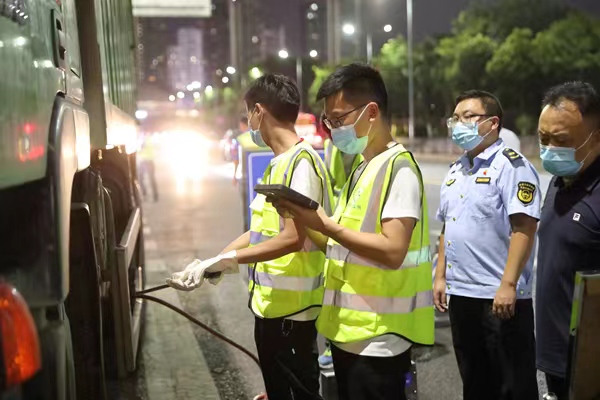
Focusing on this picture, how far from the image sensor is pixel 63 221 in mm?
1868

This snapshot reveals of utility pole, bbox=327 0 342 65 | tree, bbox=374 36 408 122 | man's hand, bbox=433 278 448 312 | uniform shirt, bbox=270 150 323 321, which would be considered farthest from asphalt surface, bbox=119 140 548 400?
utility pole, bbox=327 0 342 65

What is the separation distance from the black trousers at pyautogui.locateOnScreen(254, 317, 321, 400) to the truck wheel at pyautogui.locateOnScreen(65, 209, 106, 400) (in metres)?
0.79

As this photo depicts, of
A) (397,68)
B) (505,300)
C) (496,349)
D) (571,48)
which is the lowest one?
(496,349)

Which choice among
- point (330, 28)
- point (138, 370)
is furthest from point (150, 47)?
point (138, 370)

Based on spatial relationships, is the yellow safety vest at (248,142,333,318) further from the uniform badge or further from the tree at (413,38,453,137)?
the tree at (413,38,453,137)

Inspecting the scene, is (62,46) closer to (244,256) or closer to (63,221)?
(63,221)

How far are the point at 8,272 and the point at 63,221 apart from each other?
8.2 inches

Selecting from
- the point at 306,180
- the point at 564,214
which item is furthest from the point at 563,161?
the point at 306,180

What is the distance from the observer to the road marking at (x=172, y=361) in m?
4.28

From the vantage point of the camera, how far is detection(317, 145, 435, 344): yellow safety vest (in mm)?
2270

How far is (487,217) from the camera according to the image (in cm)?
305

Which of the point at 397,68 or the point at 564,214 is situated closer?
the point at 564,214

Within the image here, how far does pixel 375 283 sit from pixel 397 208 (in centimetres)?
27

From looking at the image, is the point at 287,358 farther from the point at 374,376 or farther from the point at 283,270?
the point at 374,376
